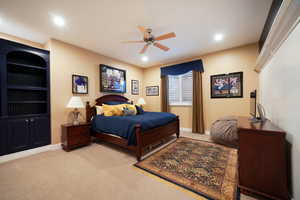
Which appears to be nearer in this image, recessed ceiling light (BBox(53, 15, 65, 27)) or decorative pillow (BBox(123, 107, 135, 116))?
recessed ceiling light (BBox(53, 15, 65, 27))

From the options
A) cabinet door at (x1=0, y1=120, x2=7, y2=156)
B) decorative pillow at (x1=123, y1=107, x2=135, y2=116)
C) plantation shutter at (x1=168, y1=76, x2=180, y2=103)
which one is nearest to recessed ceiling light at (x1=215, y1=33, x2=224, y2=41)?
plantation shutter at (x1=168, y1=76, x2=180, y2=103)

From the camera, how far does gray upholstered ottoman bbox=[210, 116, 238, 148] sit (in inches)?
109

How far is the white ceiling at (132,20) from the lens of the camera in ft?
6.19

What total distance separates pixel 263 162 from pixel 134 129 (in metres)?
1.87

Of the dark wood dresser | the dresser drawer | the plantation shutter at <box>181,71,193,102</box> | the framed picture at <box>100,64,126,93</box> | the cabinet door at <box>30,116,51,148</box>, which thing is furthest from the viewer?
the plantation shutter at <box>181,71,193,102</box>

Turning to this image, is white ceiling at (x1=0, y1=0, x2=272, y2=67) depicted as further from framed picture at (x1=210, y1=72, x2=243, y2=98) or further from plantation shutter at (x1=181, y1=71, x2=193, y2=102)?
plantation shutter at (x1=181, y1=71, x2=193, y2=102)

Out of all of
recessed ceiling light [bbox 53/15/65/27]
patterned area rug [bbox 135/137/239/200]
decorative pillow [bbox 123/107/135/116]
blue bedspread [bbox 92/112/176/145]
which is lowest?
patterned area rug [bbox 135/137/239/200]

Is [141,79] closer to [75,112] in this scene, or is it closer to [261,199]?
[75,112]

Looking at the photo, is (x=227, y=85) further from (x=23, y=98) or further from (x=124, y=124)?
(x=23, y=98)

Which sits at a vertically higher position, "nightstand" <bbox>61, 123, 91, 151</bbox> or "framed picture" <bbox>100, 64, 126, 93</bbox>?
"framed picture" <bbox>100, 64, 126, 93</bbox>

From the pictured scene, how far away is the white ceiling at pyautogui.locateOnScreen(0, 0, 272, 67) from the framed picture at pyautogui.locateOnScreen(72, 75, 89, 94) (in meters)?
0.94

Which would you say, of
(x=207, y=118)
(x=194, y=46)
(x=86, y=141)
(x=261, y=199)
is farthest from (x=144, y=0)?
(x=207, y=118)

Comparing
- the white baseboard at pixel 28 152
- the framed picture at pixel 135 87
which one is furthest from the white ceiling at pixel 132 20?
the white baseboard at pixel 28 152

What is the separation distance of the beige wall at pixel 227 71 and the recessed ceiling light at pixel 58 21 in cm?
404
